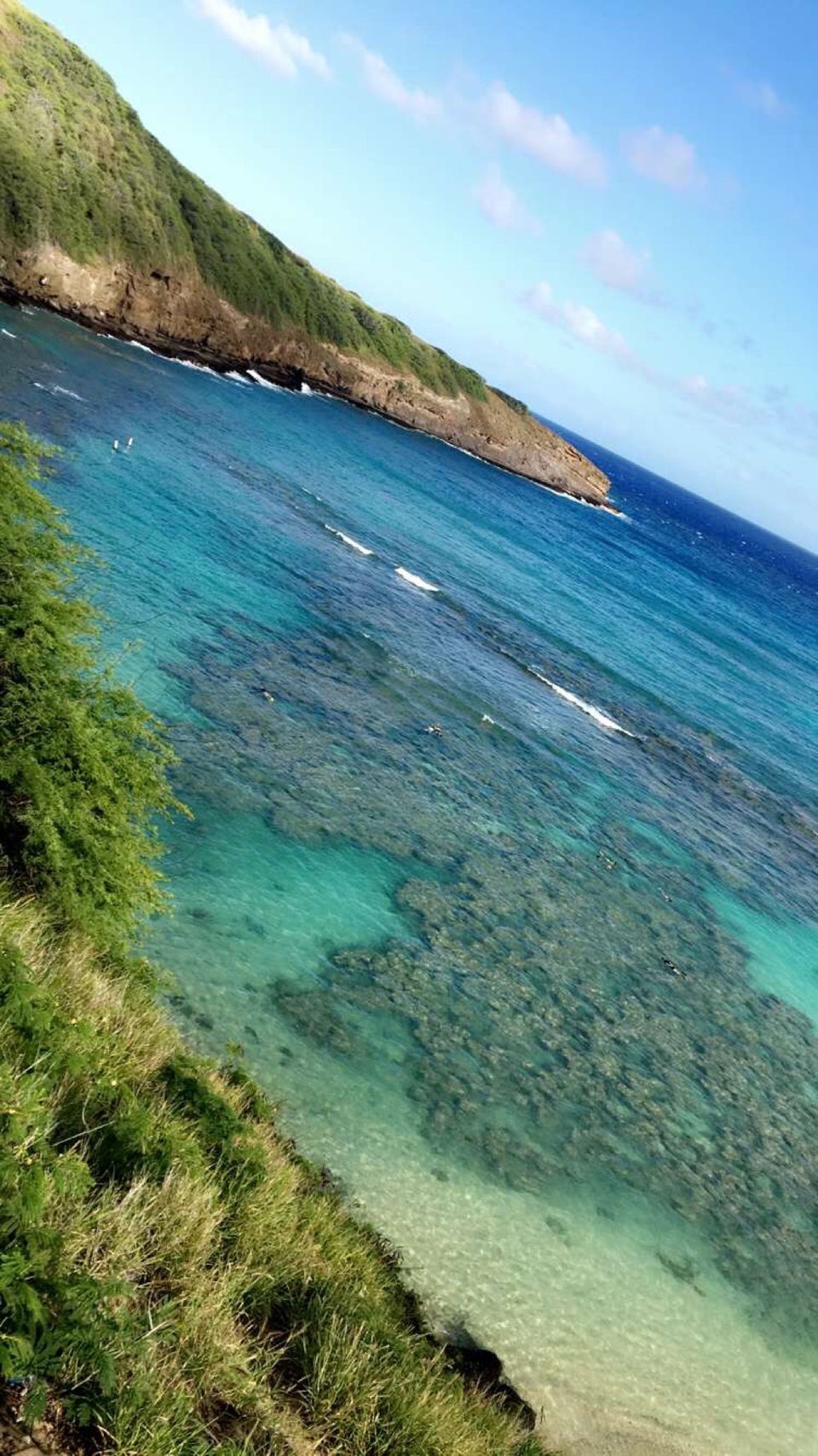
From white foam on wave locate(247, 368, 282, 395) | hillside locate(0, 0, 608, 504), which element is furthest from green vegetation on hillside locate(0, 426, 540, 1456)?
white foam on wave locate(247, 368, 282, 395)

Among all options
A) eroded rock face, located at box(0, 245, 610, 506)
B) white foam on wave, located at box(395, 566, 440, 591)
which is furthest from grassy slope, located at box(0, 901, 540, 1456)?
eroded rock face, located at box(0, 245, 610, 506)

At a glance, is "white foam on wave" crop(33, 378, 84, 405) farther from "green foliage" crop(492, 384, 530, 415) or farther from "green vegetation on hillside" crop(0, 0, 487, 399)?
"green foliage" crop(492, 384, 530, 415)

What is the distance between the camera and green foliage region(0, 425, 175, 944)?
1519cm

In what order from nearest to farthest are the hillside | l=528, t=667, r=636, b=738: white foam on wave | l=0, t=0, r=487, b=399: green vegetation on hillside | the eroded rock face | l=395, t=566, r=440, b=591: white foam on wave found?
1. l=528, t=667, r=636, b=738: white foam on wave
2. l=395, t=566, r=440, b=591: white foam on wave
3. the hillside
4. l=0, t=0, r=487, b=399: green vegetation on hillside
5. the eroded rock face

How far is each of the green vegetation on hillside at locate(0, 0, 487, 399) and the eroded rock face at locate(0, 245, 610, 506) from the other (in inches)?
80.2

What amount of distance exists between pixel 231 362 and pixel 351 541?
6760 cm

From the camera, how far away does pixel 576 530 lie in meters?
133

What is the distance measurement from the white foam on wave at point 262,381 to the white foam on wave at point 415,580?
221 ft

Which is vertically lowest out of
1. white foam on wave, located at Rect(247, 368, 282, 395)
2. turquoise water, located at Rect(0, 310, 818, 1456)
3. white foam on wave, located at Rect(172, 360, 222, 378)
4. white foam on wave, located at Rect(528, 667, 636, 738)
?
turquoise water, located at Rect(0, 310, 818, 1456)

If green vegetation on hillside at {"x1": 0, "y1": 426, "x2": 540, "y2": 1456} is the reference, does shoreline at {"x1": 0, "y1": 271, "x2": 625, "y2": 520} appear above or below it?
above

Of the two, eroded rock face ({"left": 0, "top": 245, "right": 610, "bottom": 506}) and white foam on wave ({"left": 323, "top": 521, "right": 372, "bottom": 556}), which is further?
eroded rock face ({"left": 0, "top": 245, "right": 610, "bottom": 506})

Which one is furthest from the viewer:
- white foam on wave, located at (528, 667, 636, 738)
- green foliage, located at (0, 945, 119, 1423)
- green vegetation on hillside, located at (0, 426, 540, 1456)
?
white foam on wave, located at (528, 667, 636, 738)

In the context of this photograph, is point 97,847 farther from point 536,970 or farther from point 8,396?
point 8,396

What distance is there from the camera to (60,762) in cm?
1603
